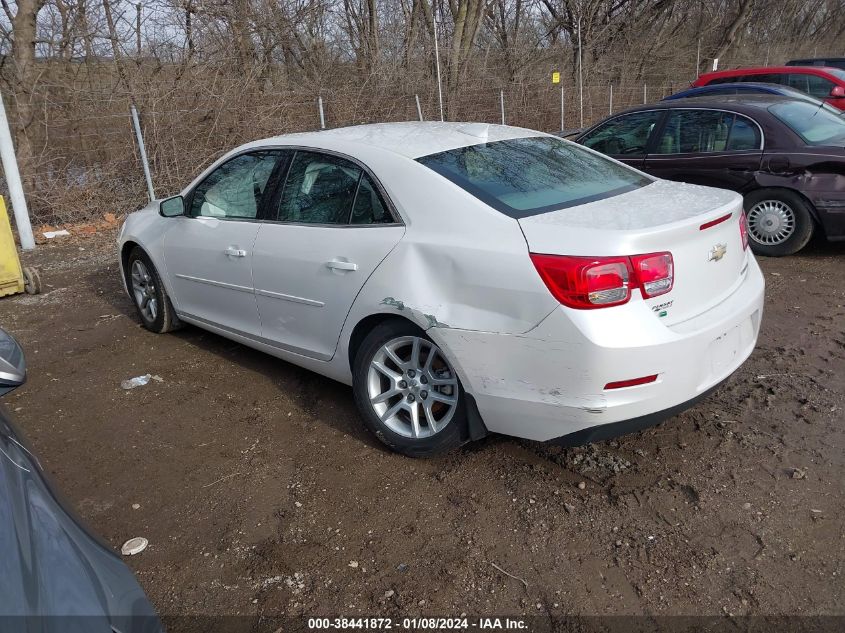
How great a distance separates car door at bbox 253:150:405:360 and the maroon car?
4.51 metres

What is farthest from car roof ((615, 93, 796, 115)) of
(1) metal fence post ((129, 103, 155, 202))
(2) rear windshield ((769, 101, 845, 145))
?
(1) metal fence post ((129, 103, 155, 202))

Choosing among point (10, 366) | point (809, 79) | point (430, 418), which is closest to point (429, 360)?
point (430, 418)

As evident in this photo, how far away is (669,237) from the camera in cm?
287

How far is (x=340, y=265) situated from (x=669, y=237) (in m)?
1.59

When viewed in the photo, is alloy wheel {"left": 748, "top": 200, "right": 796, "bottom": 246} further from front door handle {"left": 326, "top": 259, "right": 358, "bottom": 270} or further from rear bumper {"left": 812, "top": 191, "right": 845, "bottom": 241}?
front door handle {"left": 326, "top": 259, "right": 358, "bottom": 270}

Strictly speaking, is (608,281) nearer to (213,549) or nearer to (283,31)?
(213,549)

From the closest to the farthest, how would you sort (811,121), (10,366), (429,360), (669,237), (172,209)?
(10,366) < (669,237) < (429,360) < (172,209) < (811,121)

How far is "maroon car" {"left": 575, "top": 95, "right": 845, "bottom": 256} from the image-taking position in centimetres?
627

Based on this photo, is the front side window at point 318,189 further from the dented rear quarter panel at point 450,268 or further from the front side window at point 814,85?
the front side window at point 814,85

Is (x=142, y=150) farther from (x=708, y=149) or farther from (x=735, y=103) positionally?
(x=735, y=103)

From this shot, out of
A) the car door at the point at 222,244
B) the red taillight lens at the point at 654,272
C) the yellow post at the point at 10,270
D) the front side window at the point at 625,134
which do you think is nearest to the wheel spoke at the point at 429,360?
the red taillight lens at the point at 654,272

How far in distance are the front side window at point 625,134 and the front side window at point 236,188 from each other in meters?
4.48

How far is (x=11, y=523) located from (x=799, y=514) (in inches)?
112

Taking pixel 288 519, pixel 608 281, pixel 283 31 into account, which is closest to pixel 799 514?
pixel 608 281
